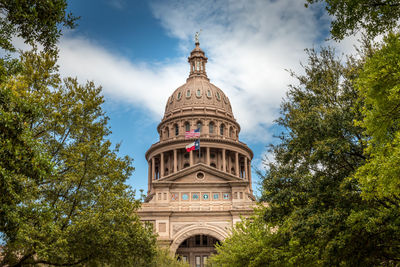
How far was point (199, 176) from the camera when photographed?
59.3 m

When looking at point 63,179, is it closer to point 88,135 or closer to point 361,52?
point 88,135

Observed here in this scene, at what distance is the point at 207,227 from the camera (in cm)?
5372

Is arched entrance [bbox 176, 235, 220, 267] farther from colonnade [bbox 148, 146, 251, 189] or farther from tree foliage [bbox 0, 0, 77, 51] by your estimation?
tree foliage [bbox 0, 0, 77, 51]

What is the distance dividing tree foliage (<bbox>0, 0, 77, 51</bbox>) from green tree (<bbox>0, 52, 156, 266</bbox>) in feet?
16.6

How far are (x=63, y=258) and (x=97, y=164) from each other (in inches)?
183

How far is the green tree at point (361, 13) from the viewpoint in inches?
476

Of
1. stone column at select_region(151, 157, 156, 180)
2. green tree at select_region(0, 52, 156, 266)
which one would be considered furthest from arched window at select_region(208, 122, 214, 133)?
green tree at select_region(0, 52, 156, 266)

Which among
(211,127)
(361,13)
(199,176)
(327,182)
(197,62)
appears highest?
(197,62)

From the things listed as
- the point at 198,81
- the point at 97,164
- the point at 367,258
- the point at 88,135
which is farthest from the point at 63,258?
the point at 198,81

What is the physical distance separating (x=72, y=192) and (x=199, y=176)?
1564 inches

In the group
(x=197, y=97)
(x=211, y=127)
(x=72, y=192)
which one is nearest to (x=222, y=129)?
(x=211, y=127)

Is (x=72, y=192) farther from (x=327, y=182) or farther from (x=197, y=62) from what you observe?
(x=197, y=62)

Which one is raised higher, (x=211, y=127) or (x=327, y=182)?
(x=211, y=127)

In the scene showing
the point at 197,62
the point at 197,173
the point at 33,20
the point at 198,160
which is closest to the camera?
the point at 33,20
